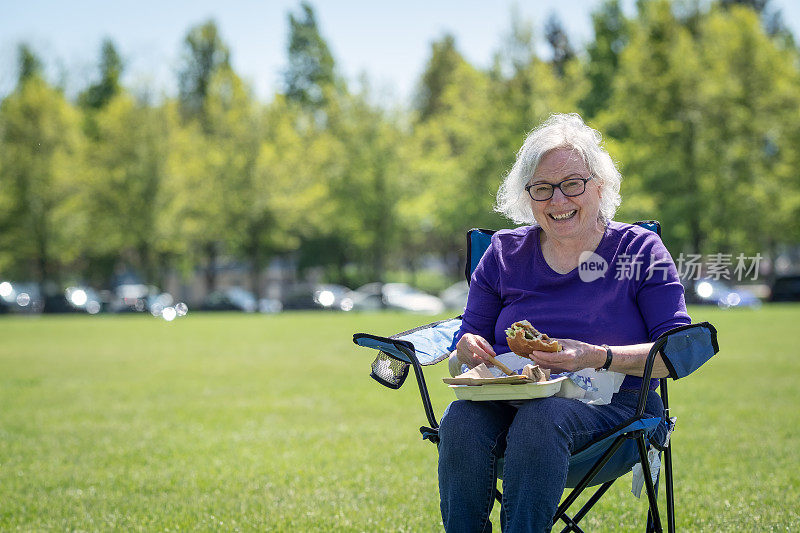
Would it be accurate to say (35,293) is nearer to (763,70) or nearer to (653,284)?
(763,70)

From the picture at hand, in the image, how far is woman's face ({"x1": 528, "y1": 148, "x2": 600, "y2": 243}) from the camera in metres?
2.66

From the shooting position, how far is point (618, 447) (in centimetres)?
239

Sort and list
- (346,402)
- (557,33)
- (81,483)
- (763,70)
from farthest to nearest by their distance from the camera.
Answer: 1. (557,33)
2. (763,70)
3. (346,402)
4. (81,483)

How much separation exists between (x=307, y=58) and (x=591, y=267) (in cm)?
4234

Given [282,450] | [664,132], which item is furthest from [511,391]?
[664,132]

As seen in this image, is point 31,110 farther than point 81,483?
Yes

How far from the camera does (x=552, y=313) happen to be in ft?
8.55

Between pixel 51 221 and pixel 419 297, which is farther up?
pixel 51 221

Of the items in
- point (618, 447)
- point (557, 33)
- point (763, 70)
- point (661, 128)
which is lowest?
point (618, 447)

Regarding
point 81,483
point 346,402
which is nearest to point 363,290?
point 346,402

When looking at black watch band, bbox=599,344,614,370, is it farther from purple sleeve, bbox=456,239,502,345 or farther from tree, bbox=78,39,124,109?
tree, bbox=78,39,124,109

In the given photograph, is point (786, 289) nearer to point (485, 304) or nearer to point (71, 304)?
point (71, 304)

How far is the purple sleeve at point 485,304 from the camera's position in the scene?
9.25ft

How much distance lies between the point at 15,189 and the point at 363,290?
13.1 meters
